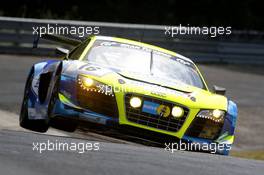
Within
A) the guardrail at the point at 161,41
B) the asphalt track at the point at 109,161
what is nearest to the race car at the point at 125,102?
the asphalt track at the point at 109,161

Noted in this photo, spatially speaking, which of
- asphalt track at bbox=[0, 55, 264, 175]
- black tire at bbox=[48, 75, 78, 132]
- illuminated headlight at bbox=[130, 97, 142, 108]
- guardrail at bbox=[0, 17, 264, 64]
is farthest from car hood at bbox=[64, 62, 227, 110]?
guardrail at bbox=[0, 17, 264, 64]

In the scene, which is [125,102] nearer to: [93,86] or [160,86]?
[93,86]

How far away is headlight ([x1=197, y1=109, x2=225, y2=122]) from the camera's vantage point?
8508mm

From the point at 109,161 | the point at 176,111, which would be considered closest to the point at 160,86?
the point at 176,111

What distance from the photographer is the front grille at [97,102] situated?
8.23m

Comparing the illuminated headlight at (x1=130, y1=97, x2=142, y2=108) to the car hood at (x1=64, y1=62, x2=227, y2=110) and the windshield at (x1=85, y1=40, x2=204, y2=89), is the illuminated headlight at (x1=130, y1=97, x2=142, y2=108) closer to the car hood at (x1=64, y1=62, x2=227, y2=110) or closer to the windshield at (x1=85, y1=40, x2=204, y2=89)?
the car hood at (x1=64, y1=62, x2=227, y2=110)

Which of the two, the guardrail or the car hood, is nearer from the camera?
the car hood

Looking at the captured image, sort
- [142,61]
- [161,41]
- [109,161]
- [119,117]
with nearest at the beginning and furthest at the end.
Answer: [109,161]
[119,117]
[142,61]
[161,41]

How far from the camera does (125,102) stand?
823 centimetres

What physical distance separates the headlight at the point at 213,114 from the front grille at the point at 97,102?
A: 100 centimetres

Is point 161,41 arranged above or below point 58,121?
above

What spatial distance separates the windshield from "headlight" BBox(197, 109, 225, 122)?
984mm

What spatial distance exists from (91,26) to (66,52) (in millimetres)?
12109

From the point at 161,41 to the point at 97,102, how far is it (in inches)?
634
